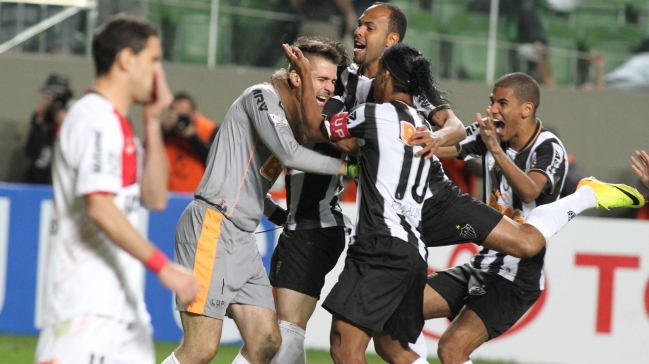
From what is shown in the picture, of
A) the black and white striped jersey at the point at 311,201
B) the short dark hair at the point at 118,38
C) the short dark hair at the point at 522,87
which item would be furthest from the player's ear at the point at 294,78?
the short dark hair at the point at 118,38

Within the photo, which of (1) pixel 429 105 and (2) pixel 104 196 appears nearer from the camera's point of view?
(2) pixel 104 196

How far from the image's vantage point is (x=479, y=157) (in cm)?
579

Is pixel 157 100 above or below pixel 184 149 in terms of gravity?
above

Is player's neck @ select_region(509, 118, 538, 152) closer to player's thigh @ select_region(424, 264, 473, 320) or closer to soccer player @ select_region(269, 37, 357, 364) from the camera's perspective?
player's thigh @ select_region(424, 264, 473, 320)

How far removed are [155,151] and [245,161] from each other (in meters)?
1.44

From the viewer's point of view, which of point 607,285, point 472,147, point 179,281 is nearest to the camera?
point 179,281

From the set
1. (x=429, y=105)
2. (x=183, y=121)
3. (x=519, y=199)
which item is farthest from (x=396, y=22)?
(x=183, y=121)

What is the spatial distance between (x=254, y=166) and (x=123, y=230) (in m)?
1.78

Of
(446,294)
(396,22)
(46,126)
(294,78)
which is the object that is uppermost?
(396,22)

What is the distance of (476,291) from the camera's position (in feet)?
18.0

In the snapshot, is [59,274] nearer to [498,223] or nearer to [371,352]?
[498,223]

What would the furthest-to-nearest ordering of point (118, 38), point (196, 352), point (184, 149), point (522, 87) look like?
1. point (184, 149)
2. point (522, 87)
3. point (196, 352)
4. point (118, 38)

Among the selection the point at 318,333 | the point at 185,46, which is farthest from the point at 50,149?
the point at 318,333

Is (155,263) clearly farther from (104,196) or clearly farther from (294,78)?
A: (294,78)
